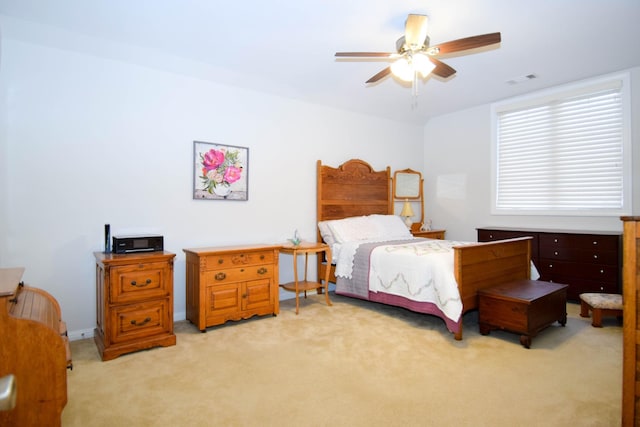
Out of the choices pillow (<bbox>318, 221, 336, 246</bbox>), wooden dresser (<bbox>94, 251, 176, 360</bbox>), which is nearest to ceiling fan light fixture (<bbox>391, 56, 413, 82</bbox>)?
pillow (<bbox>318, 221, 336, 246</bbox>)

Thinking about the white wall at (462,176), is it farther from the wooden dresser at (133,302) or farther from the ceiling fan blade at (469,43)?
the wooden dresser at (133,302)

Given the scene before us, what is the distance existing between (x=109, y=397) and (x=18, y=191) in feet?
6.27

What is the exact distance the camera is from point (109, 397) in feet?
7.15

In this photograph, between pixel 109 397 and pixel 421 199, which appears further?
pixel 421 199

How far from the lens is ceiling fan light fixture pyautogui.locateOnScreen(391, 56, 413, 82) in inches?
114

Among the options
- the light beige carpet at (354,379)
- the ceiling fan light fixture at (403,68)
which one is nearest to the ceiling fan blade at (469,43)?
the ceiling fan light fixture at (403,68)

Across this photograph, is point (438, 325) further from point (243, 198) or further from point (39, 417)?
point (39, 417)

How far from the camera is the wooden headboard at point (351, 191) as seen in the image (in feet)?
16.0

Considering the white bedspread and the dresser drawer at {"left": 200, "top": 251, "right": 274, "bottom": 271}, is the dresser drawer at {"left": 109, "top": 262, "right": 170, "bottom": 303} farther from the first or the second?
the white bedspread

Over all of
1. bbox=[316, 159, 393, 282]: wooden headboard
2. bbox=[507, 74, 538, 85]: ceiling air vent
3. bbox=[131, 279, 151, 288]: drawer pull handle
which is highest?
bbox=[507, 74, 538, 85]: ceiling air vent

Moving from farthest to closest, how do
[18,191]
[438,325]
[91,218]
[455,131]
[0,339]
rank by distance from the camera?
[455,131]
[438,325]
[91,218]
[18,191]
[0,339]

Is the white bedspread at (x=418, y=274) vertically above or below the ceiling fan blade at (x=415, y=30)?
below

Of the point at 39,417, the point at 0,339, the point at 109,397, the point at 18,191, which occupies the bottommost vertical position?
the point at 109,397

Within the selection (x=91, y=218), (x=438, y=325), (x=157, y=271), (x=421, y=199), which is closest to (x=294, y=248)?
(x=157, y=271)
